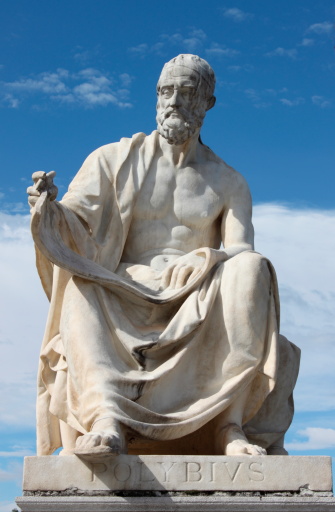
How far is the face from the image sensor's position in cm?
728

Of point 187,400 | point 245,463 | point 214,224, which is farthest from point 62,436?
point 214,224

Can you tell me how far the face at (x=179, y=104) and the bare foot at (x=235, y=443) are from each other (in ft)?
7.63

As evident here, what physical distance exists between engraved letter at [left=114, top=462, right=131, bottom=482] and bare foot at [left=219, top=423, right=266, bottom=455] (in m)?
0.77

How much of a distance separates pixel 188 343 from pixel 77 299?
812mm

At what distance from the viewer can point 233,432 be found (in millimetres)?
6316

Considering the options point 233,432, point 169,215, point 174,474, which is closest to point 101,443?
point 174,474

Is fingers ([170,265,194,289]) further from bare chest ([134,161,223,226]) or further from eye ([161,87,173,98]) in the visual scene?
eye ([161,87,173,98])

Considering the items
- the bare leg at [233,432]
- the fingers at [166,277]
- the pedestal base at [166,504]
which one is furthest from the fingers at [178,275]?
the pedestal base at [166,504]

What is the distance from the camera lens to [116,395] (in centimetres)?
602

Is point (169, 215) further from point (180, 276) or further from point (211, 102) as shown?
point (211, 102)

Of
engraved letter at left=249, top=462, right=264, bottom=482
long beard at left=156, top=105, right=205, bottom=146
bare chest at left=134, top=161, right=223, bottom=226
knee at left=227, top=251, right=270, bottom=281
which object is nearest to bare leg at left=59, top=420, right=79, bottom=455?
engraved letter at left=249, top=462, right=264, bottom=482

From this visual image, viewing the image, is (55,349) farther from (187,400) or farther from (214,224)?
Answer: (214,224)

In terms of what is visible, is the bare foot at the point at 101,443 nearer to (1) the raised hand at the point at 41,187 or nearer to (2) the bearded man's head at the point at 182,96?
(1) the raised hand at the point at 41,187

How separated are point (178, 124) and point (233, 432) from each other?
7.96ft
